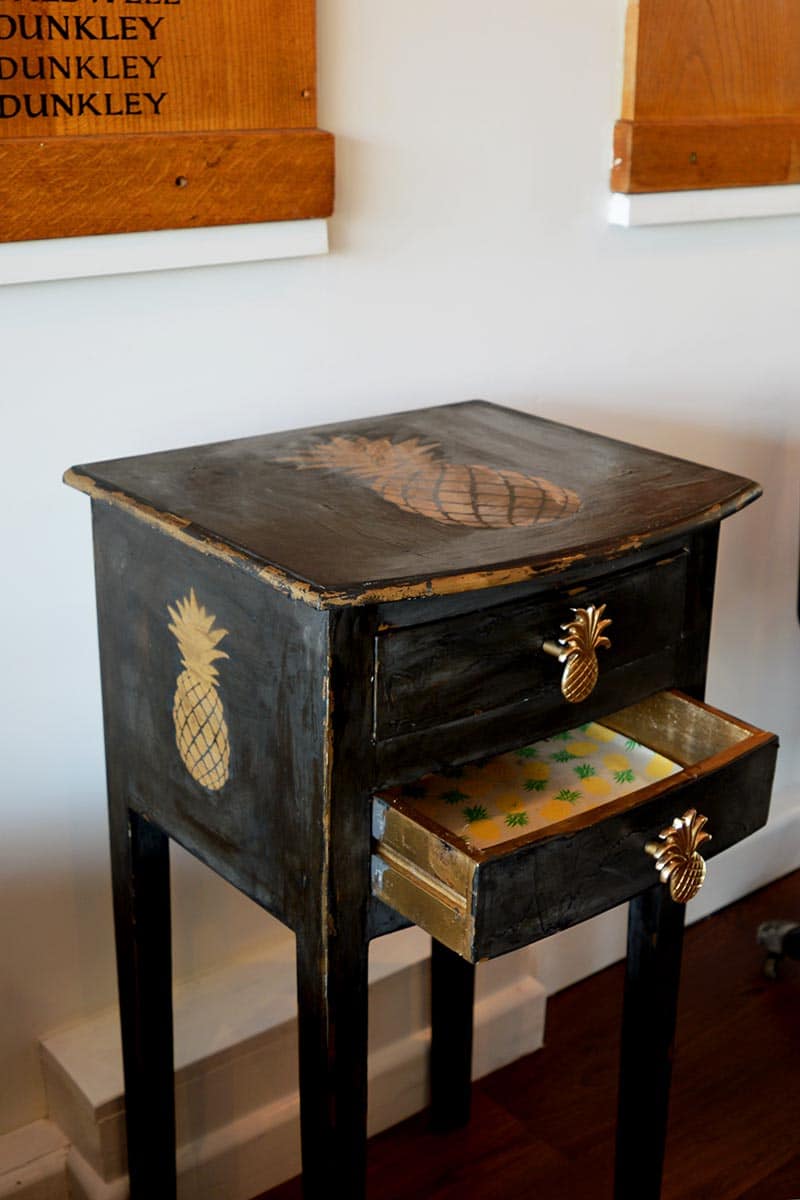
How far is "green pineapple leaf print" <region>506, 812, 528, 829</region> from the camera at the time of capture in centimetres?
117

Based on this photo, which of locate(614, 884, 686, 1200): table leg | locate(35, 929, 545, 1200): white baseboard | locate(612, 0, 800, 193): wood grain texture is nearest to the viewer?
locate(614, 884, 686, 1200): table leg

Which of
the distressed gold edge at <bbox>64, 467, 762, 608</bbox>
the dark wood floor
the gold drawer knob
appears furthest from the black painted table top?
the dark wood floor

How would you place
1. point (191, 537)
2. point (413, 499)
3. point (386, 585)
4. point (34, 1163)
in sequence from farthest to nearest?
point (34, 1163)
point (413, 499)
point (191, 537)
point (386, 585)

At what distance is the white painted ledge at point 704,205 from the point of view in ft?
5.58

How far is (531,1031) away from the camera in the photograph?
189 cm

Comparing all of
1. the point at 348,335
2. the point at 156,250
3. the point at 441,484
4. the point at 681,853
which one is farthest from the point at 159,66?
the point at 681,853

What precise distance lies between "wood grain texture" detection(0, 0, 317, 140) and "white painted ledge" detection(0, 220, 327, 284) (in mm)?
93

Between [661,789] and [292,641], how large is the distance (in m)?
0.32

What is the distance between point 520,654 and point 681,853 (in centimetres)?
21

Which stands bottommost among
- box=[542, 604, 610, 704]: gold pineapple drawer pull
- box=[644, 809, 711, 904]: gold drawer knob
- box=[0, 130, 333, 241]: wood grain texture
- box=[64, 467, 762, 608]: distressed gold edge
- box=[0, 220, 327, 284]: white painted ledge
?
box=[644, 809, 711, 904]: gold drawer knob

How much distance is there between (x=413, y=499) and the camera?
117cm

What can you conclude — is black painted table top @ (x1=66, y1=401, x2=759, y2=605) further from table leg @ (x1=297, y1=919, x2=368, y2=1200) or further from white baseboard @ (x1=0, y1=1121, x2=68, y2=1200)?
white baseboard @ (x1=0, y1=1121, x2=68, y2=1200)

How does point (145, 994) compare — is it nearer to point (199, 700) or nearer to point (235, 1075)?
point (235, 1075)

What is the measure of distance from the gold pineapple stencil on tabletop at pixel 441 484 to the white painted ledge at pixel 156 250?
0.21m
